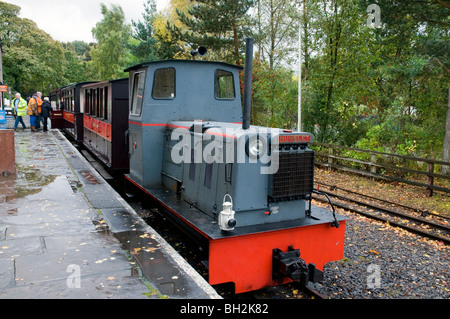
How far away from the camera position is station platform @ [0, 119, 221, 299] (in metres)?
3.75

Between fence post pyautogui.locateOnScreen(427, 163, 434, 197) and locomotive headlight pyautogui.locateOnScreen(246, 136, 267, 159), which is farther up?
locomotive headlight pyautogui.locateOnScreen(246, 136, 267, 159)

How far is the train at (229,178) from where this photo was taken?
4328 mm

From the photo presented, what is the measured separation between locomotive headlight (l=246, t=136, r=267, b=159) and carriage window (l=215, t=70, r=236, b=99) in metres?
2.56

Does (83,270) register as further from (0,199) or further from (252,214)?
(0,199)

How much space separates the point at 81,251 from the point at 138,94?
3.19 meters

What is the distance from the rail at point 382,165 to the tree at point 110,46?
35.2 m

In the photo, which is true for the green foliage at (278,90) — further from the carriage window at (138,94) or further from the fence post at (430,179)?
the carriage window at (138,94)

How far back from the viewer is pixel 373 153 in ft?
37.7

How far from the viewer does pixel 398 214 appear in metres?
7.97

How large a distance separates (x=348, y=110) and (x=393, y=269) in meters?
10.6
